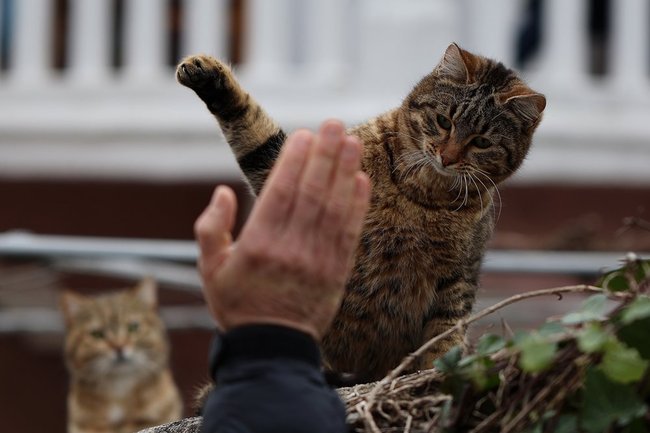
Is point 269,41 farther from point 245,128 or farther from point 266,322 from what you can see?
point 266,322

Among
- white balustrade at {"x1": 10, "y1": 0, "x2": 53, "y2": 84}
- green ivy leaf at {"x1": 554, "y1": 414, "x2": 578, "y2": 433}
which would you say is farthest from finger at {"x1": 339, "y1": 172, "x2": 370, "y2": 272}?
white balustrade at {"x1": 10, "y1": 0, "x2": 53, "y2": 84}

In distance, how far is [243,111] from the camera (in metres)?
2.49

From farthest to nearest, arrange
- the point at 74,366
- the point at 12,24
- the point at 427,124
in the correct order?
the point at 12,24 < the point at 74,366 < the point at 427,124

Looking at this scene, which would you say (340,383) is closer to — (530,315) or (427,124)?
(427,124)

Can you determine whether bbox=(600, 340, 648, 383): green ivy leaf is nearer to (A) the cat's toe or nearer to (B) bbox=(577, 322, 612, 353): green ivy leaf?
(B) bbox=(577, 322, 612, 353): green ivy leaf

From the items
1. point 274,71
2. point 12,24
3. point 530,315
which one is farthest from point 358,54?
point 12,24

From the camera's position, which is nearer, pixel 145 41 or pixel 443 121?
pixel 443 121

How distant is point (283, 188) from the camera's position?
1363 mm

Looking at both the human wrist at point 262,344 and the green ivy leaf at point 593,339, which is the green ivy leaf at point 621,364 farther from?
the human wrist at point 262,344

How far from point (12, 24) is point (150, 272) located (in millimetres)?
2674

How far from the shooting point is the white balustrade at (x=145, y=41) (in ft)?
20.8

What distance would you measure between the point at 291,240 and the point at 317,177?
82 millimetres

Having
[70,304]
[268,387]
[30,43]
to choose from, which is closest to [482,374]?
[268,387]

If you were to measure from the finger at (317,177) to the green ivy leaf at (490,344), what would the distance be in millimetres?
300
